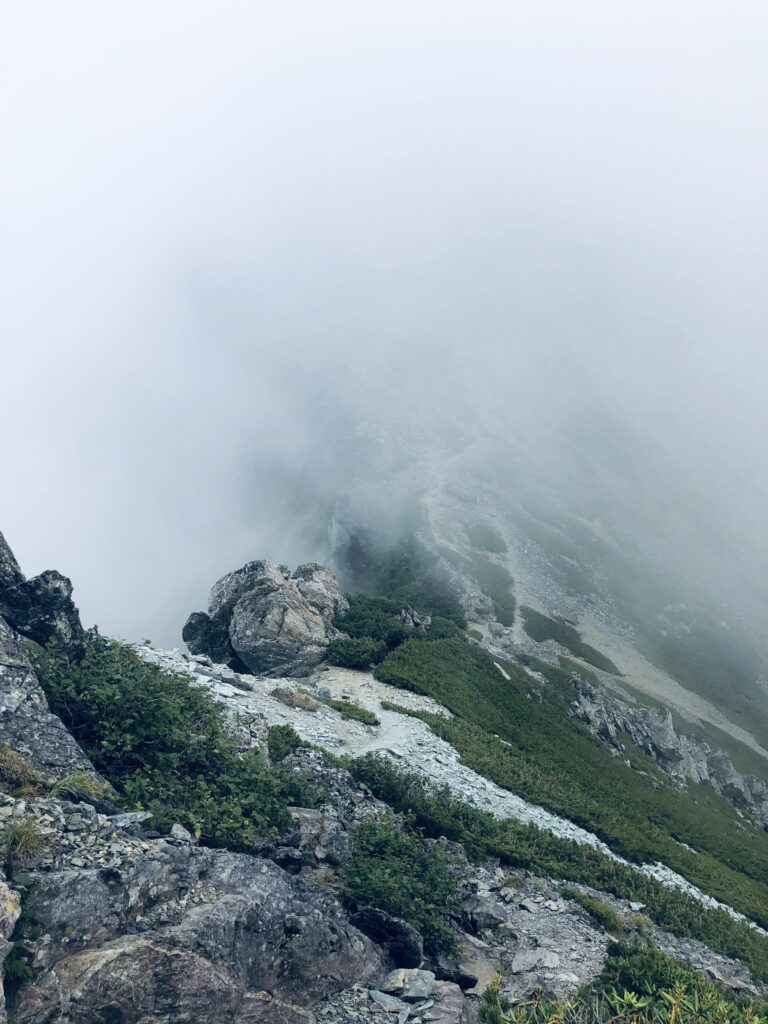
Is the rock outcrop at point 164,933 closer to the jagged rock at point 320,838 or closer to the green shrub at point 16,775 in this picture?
the green shrub at point 16,775

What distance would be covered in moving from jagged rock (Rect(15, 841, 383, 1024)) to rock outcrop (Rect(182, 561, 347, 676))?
30865 millimetres

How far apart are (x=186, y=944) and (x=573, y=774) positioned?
35.4 meters

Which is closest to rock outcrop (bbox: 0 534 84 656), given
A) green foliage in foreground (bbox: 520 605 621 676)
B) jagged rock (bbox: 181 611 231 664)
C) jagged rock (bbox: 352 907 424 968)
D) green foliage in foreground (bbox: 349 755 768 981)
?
green foliage in foreground (bbox: 349 755 768 981)

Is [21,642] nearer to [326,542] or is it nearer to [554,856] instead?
[554,856]

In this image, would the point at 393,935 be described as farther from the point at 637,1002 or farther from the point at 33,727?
the point at 33,727

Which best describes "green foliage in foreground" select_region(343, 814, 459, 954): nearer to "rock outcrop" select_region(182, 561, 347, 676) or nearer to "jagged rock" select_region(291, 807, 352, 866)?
"jagged rock" select_region(291, 807, 352, 866)

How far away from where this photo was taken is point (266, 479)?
554 feet

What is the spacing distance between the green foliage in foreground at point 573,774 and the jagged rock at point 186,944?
795 inches

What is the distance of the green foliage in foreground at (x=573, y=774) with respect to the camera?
109 feet

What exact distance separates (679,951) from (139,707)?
1808 centimetres

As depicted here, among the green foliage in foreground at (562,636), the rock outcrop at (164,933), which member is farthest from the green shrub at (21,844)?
the green foliage in foreground at (562,636)

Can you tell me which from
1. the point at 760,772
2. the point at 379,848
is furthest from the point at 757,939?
the point at 760,772

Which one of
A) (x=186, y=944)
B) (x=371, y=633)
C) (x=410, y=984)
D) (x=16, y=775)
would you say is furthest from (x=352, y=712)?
(x=186, y=944)

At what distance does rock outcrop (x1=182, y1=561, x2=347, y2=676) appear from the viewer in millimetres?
45312
